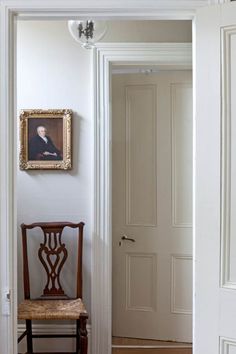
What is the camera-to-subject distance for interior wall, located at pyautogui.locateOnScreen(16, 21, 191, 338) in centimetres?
337

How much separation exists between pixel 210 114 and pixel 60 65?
1.87 meters

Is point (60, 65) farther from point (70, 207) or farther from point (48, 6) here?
point (48, 6)

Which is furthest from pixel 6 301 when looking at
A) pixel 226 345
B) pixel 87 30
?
pixel 87 30

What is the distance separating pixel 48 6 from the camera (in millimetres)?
1853

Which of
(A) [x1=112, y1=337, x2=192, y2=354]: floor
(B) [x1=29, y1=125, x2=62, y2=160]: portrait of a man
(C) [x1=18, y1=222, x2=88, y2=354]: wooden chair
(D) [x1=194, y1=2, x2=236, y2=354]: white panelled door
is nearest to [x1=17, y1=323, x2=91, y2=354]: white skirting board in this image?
(C) [x1=18, y1=222, x2=88, y2=354]: wooden chair

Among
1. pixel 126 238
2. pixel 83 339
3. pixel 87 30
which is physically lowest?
pixel 83 339

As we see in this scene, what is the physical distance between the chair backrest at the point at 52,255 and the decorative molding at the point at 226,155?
64.0 inches

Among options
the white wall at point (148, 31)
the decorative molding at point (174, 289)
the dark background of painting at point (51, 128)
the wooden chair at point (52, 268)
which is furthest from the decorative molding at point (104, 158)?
the decorative molding at point (174, 289)

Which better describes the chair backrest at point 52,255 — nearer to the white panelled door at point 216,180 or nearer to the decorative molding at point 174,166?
the decorative molding at point 174,166

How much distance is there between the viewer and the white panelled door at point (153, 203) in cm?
364

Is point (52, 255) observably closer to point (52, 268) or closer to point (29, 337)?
point (52, 268)

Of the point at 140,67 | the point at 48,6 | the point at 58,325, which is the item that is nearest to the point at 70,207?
the point at 58,325

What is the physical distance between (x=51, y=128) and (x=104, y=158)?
17.8 inches

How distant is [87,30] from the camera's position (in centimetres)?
290
